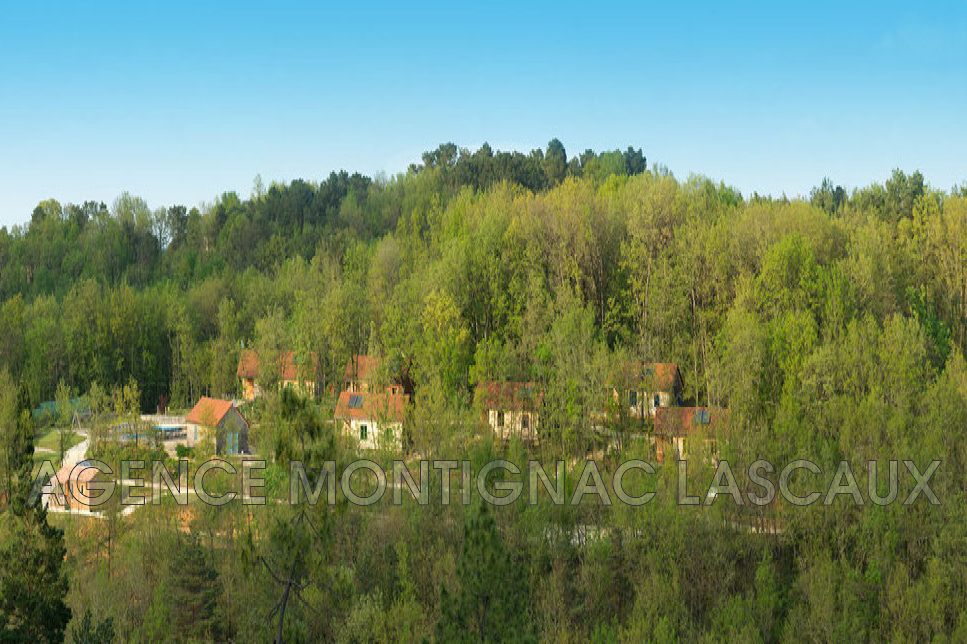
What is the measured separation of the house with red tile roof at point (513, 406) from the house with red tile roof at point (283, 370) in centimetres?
1142

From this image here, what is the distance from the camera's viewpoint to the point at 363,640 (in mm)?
22094

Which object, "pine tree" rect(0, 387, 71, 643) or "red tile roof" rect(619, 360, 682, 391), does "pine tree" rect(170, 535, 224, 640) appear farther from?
"red tile roof" rect(619, 360, 682, 391)

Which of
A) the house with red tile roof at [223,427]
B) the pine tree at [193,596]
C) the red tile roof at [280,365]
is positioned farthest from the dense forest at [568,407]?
the house with red tile roof at [223,427]

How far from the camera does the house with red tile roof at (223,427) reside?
1668 inches

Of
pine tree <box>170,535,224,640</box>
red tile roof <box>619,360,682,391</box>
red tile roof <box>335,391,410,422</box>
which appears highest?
red tile roof <box>619,360,682,391</box>

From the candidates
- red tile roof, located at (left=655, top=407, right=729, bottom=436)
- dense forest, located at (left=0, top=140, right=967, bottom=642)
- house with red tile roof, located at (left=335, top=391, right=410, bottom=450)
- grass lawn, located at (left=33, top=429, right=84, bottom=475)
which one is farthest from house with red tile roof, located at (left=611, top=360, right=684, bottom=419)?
grass lawn, located at (left=33, top=429, right=84, bottom=475)

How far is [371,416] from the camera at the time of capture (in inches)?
1570

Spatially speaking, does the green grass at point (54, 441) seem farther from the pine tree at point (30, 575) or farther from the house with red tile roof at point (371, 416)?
the pine tree at point (30, 575)

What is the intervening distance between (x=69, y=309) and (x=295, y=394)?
54.5 m

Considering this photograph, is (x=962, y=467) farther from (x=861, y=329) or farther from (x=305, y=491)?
(x=305, y=491)

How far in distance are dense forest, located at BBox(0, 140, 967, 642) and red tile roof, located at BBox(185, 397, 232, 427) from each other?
2.59 meters

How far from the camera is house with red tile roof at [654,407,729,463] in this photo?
108ft

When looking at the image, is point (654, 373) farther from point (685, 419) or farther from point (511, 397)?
point (511, 397)

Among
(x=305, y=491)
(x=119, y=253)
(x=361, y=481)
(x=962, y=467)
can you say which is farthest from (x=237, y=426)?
(x=119, y=253)
